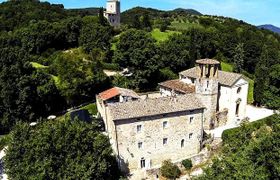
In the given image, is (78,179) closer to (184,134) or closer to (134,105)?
(134,105)

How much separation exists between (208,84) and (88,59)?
1393 inches

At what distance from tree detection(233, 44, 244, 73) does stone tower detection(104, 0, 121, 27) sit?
40.1 metres

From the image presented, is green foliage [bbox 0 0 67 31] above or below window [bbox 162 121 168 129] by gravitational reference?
above

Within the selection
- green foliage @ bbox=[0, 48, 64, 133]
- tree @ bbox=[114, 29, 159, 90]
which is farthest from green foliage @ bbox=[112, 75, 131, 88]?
green foliage @ bbox=[0, 48, 64, 133]

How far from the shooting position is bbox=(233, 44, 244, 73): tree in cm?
9453

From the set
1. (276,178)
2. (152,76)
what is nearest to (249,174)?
(276,178)

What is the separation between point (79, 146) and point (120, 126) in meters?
6.98

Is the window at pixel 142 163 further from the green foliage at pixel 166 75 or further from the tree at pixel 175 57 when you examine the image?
the tree at pixel 175 57

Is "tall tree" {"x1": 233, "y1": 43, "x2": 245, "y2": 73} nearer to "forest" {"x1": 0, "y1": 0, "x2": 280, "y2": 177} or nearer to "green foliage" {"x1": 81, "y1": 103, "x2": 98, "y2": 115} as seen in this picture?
"forest" {"x1": 0, "y1": 0, "x2": 280, "y2": 177}

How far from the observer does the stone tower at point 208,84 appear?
4931 centimetres

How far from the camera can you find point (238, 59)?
96.1 meters

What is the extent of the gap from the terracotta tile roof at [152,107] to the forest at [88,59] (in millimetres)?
6547

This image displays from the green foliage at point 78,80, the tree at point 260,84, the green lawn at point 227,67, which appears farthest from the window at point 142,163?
the green lawn at point 227,67

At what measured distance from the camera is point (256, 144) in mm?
28688
